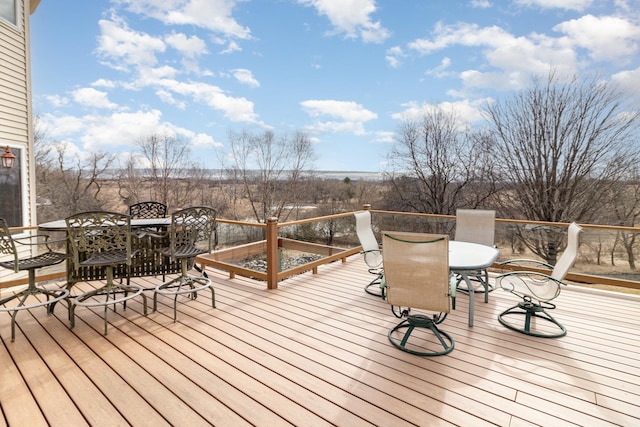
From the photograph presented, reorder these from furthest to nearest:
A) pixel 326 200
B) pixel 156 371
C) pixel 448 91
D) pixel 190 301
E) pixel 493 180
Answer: pixel 326 200
pixel 448 91
pixel 493 180
pixel 190 301
pixel 156 371

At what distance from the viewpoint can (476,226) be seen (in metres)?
4.98

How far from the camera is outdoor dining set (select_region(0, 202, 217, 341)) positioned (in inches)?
130

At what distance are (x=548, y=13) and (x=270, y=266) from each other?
10.1 meters

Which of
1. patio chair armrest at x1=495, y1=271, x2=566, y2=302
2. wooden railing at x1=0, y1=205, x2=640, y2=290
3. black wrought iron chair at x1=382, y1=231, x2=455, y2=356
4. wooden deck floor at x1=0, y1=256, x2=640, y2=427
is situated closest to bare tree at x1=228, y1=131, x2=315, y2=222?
wooden railing at x1=0, y1=205, x2=640, y2=290

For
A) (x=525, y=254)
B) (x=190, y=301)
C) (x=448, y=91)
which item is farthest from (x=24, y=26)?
(x=448, y=91)

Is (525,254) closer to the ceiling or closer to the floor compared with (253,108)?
closer to the floor

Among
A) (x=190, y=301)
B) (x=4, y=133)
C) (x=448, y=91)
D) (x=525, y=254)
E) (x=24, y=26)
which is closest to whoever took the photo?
(x=190, y=301)

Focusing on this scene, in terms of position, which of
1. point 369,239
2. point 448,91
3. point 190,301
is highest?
point 448,91

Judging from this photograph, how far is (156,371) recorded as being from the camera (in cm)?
262

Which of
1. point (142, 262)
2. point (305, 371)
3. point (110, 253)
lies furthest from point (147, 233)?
point (305, 371)

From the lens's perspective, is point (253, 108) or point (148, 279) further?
point (253, 108)

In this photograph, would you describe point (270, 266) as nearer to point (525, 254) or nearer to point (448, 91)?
point (525, 254)

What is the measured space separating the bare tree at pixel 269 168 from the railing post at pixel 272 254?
12617 mm

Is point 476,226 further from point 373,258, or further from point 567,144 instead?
point 567,144
